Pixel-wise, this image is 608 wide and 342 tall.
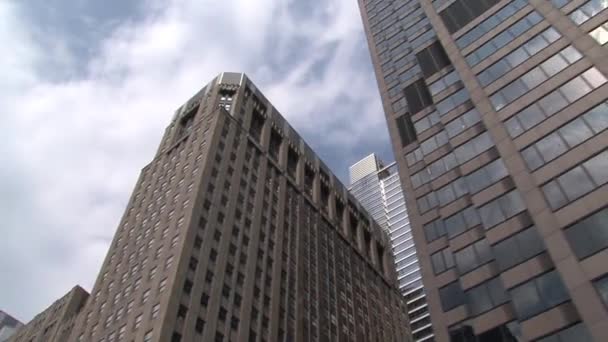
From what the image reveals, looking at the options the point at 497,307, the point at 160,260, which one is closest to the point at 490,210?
the point at 497,307

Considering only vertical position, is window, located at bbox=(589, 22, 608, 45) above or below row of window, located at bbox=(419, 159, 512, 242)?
above

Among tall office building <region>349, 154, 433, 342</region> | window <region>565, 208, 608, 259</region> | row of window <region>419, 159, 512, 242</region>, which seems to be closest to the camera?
window <region>565, 208, 608, 259</region>

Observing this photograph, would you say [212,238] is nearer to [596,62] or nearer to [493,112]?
[493,112]

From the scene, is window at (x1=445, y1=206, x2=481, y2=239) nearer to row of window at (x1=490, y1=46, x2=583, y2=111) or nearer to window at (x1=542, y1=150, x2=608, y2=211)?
window at (x1=542, y1=150, x2=608, y2=211)

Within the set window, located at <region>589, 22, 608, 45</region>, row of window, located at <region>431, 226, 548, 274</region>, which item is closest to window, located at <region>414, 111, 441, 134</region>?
window, located at <region>589, 22, 608, 45</region>

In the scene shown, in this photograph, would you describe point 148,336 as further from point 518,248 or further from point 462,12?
point 462,12

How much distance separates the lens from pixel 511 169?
39719mm

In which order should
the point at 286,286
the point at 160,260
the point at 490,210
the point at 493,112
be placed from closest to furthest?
the point at 490,210, the point at 493,112, the point at 160,260, the point at 286,286

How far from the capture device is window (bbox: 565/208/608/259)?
102 ft

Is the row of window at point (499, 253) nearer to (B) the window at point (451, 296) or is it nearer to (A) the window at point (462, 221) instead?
(B) the window at point (451, 296)

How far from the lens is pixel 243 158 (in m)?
82.7

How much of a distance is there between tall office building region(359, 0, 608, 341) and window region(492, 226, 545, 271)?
76 mm

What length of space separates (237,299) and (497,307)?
112 ft

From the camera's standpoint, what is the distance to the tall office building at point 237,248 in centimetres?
5803
